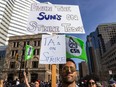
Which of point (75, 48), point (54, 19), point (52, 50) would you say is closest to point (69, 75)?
point (52, 50)

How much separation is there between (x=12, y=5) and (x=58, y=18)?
10028cm

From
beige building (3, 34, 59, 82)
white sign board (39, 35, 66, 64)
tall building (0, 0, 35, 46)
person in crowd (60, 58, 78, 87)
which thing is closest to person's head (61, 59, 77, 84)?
person in crowd (60, 58, 78, 87)

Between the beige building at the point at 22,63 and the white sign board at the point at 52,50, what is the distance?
3474cm

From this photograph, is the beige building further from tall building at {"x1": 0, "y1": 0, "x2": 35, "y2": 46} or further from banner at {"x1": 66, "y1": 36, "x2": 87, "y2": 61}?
tall building at {"x1": 0, "y1": 0, "x2": 35, "y2": 46}

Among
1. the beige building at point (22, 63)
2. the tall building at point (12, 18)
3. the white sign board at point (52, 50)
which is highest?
the tall building at point (12, 18)

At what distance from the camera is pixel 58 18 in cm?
567

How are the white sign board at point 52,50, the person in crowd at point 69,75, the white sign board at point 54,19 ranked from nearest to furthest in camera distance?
the person in crowd at point 69,75, the white sign board at point 52,50, the white sign board at point 54,19

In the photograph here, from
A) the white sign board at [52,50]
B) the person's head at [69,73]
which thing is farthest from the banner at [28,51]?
the person's head at [69,73]

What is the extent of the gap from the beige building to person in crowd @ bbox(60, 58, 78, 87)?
37251mm

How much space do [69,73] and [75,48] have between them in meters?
3.29

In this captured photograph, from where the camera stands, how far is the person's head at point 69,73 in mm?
2276

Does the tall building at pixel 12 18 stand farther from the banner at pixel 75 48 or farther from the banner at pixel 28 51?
the banner at pixel 75 48

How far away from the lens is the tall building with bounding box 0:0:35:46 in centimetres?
8588

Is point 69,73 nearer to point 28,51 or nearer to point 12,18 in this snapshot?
point 28,51
